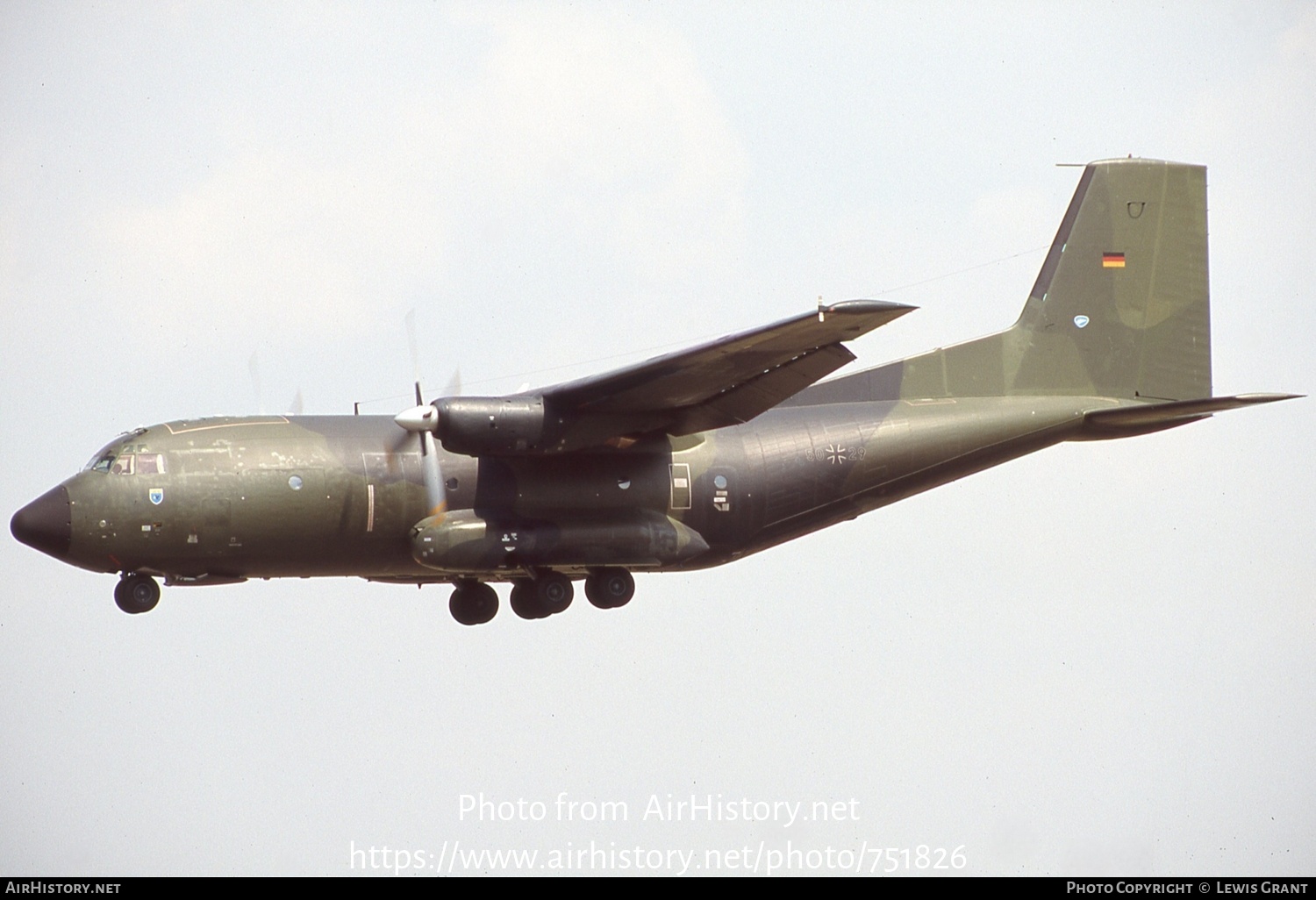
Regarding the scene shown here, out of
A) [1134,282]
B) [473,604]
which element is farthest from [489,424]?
[1134,282]

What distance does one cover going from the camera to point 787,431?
2533cm

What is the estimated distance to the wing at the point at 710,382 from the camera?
21297 millimetres

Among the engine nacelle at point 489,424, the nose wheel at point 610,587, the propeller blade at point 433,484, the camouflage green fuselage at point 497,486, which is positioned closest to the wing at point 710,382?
the engine nacelle at point 489,424

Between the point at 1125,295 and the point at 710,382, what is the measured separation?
7743mm

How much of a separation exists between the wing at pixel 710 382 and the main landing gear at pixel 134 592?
553cm

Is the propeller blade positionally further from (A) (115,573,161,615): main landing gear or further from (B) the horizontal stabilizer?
(B) the horizontal stabilizer

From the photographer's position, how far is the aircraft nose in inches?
890

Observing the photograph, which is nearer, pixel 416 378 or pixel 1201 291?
pixel 416 378

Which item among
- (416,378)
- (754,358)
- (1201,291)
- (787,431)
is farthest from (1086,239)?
(416,378)

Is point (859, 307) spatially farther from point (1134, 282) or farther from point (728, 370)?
point (1134, 282)

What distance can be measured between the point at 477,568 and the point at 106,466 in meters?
4.80

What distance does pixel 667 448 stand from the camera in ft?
80.4

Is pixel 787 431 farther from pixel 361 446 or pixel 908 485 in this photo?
pixel 361 446
